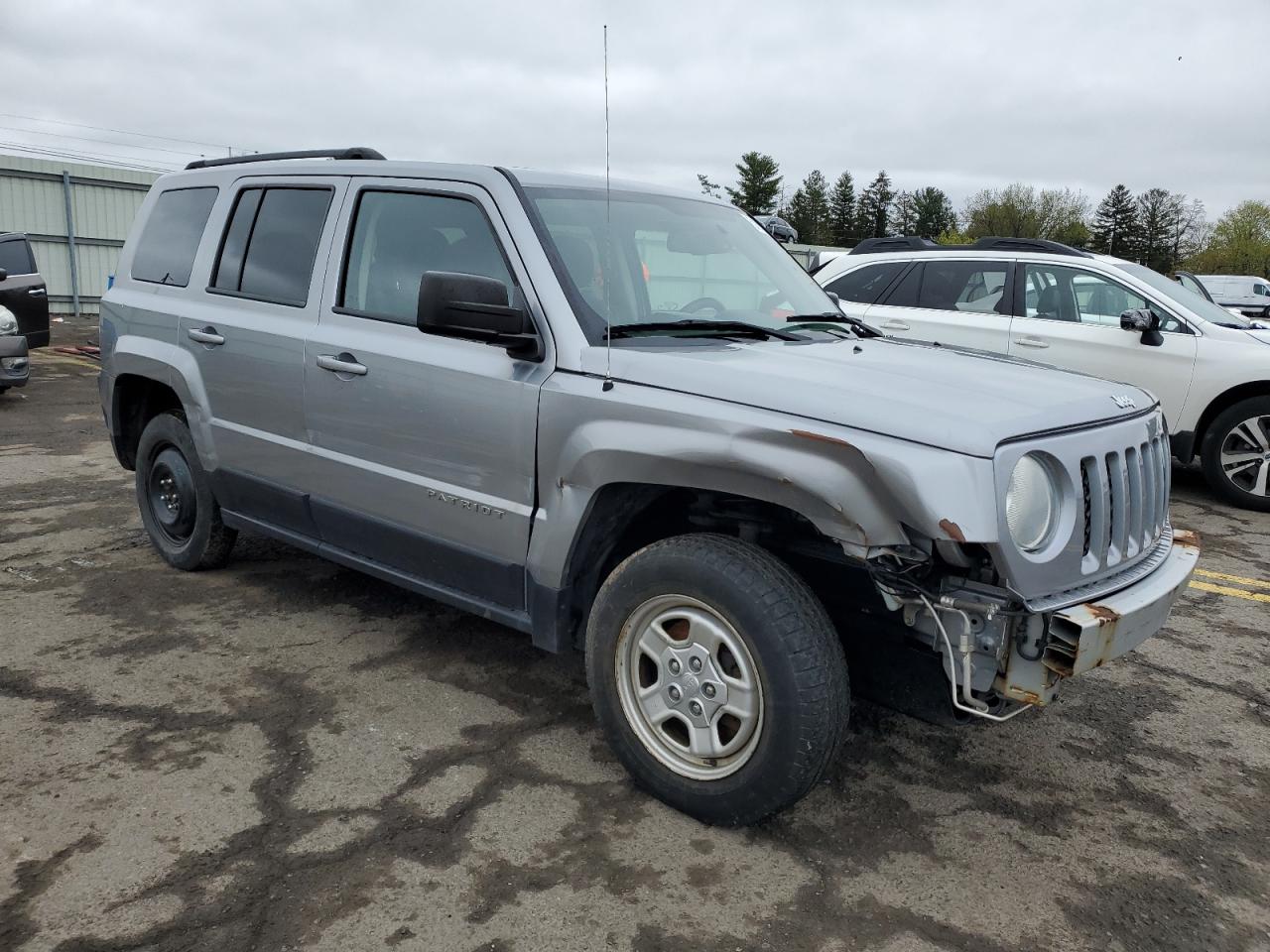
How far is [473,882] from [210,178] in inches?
143

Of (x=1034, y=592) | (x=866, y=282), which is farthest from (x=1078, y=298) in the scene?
(x=1034, y=592)

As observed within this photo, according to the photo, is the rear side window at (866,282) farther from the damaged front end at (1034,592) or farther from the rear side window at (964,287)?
the damaged front end at (1034,592)

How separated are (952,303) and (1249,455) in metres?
2.45

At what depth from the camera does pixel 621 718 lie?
3.11 meters

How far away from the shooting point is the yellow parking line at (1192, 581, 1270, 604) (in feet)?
→ 17.5

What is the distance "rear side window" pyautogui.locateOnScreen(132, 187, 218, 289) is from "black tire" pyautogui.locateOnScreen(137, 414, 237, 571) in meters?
0.71

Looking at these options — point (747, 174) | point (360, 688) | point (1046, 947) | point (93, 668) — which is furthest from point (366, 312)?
point (747, 174)

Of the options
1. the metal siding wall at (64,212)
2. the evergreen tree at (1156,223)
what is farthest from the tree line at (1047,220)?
the metal siding wall at (64,212)

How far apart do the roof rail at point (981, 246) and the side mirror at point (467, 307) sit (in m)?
6.03

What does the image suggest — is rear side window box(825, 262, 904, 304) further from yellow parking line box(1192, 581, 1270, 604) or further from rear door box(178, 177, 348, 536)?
rear door box(178, 177, 348, 536)

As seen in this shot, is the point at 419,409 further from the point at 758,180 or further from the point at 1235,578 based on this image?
the point at 758,180

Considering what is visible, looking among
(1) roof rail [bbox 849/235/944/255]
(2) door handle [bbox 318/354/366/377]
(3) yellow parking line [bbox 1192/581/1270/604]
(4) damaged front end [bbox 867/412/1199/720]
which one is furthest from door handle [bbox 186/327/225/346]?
(1) roof rail [bbox 849/235/944/255]

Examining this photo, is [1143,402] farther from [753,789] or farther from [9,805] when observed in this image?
[9,805]

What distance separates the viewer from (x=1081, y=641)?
8.37 feet
